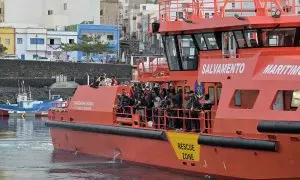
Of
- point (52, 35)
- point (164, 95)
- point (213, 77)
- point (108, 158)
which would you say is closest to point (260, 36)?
point (213, 77)

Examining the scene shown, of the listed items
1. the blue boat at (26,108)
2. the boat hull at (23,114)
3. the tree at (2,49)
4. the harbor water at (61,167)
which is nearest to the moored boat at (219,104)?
the harbor water at (61,167)

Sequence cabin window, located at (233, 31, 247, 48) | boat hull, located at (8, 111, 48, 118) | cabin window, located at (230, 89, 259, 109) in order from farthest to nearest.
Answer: boat hull, located at (8, 111, 48, 118) → cabin window, located at (233, 31, 247, 48) → cabin window, located at (230, 89, 259, 109)

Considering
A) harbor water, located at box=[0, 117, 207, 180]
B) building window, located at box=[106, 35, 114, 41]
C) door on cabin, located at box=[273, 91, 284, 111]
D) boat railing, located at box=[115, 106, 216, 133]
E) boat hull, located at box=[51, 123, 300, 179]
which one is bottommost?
harbor water, located at box=[0, 117, 207, 180]

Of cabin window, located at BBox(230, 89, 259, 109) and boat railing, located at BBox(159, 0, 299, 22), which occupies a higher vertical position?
boat railing, located at BBox(159, 0, 299, 22)

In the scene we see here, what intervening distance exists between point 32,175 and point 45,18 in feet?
215

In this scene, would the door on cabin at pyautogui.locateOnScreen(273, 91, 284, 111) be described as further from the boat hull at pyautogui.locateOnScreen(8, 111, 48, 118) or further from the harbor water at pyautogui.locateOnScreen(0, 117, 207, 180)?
the boat hull at pyautogui.locateOnScreen(8, 111, 48, 118)

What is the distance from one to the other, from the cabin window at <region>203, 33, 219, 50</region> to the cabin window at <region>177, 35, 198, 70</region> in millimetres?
575

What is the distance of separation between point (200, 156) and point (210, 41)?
314 cm

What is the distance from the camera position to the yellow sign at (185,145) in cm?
1716

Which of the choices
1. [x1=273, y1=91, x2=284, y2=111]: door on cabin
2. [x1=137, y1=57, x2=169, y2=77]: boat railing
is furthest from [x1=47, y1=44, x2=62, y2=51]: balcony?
[x1=273, y1=91, x2=284, y2=111]: door on cabin

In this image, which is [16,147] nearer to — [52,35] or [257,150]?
[257,150]

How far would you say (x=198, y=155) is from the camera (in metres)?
17.1

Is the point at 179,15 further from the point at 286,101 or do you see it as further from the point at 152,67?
the point at 286,101

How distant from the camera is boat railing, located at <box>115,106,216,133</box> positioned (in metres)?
17.2
